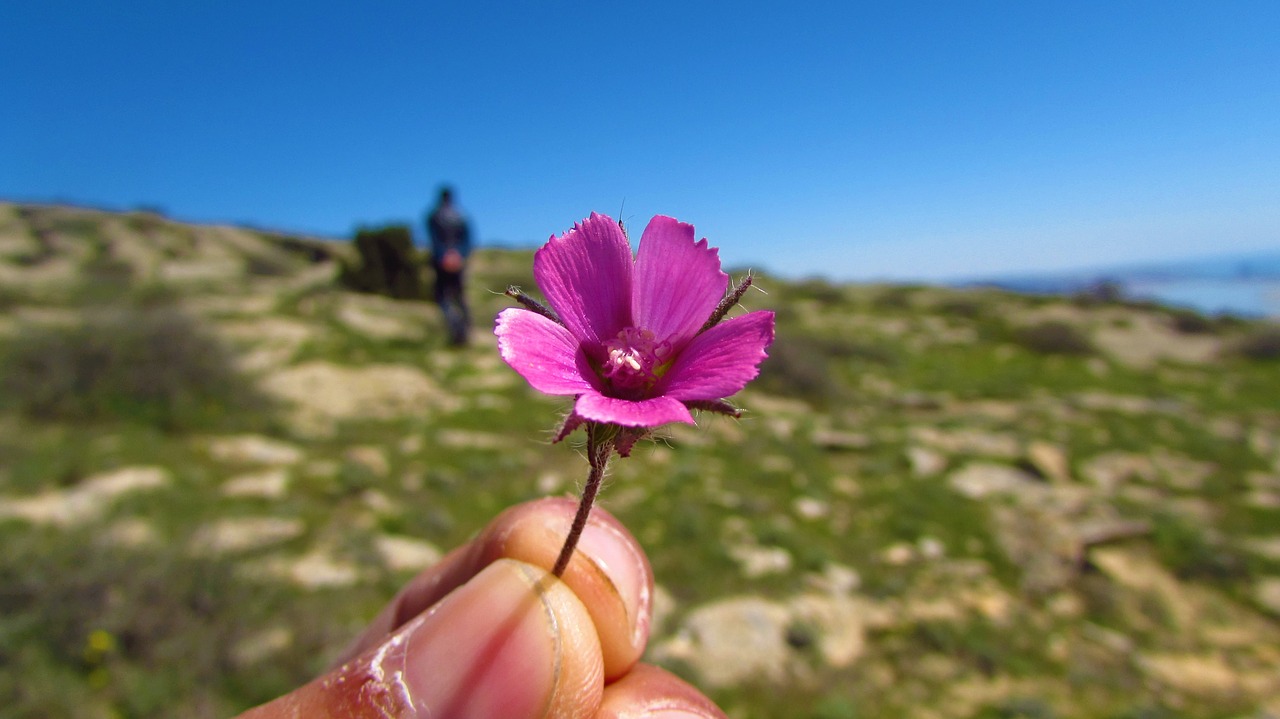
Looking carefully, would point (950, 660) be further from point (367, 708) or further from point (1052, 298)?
point (1052, 298)

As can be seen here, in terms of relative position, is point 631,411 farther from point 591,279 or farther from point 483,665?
point 483,665

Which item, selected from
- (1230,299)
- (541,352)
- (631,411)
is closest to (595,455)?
(631,411)

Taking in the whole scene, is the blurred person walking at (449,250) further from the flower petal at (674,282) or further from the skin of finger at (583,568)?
the flower petal at (674,282)

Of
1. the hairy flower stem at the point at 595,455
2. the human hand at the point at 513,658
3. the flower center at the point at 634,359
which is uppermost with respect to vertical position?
the flower center at the point at 634,359

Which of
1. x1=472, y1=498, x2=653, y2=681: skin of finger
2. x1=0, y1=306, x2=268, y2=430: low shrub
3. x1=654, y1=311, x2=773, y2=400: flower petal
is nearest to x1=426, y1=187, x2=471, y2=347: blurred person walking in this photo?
x1=0, y1=306, x2=268, y2=430: low shrub

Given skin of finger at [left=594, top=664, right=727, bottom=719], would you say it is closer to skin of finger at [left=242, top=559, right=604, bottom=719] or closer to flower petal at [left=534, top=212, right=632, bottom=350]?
skin of finger at [left=242, top=559, right=604, bottom=719]

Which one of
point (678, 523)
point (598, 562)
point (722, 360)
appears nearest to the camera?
point (722, 360)

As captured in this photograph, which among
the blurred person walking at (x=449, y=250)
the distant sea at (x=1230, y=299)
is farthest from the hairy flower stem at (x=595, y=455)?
the distant sea at (x=1230, y=299)

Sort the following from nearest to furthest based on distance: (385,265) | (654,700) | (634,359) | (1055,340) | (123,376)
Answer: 1. (634,359)
2. (654,700)
3. (123,376)
4. (1055,340)
5. (385,265)
